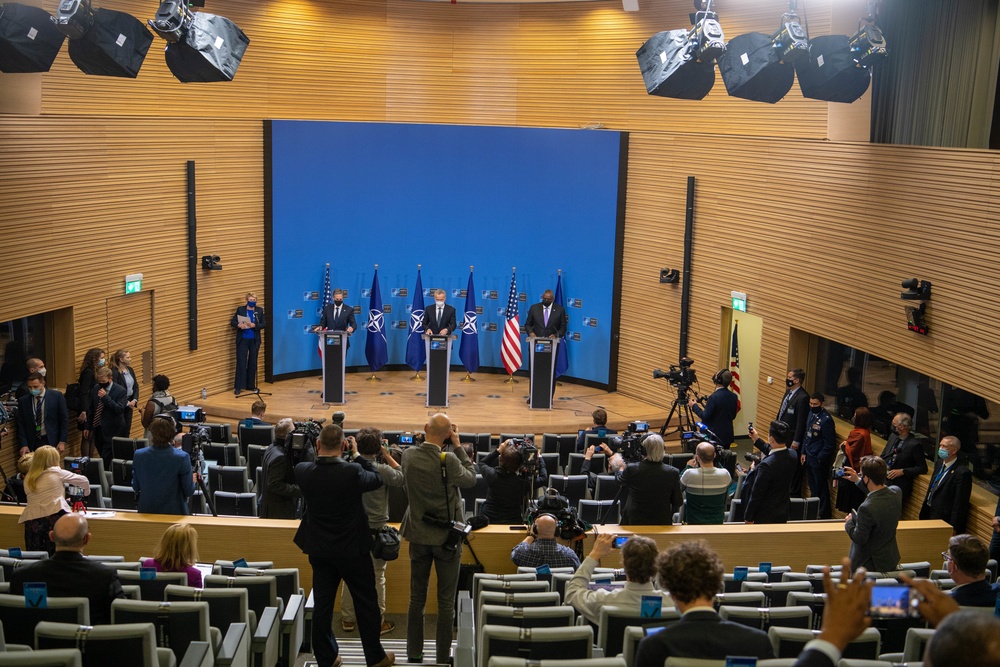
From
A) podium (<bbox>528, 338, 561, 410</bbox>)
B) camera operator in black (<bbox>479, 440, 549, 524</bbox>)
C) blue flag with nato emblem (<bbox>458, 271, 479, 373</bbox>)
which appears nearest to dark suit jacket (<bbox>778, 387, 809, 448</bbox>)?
podium (<bbox>528, 338, 561, 410</bbox>)

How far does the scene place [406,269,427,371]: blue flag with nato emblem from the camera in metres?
14.5

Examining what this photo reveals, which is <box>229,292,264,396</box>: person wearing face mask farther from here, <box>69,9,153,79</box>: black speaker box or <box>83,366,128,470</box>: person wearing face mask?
<box>69,9,153,79</box>: black speaker box

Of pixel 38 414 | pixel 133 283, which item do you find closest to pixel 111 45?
pixel 38 414

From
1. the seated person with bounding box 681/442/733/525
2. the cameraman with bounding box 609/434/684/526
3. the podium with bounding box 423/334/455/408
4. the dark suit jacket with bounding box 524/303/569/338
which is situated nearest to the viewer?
the cameraman with bounding box 609/434/684/526

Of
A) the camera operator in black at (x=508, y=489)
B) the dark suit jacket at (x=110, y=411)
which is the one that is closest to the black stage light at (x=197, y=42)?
the dark suit jacket at (x=110, y=411)

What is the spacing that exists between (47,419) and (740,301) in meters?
7.92

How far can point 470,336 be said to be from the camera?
1477 cm

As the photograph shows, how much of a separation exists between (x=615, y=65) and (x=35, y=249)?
778 cm

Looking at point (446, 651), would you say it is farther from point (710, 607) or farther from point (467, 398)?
point (467, 398)

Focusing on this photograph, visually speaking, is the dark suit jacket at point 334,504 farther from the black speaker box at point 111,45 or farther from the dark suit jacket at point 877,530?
the black speaker box at point 111,45

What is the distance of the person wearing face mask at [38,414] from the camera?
Answer: 9.66m

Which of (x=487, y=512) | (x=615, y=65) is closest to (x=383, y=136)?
(x=615, y=65)

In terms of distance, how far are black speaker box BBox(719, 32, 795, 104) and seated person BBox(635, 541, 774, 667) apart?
678cm

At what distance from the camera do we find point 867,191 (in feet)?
32.9
